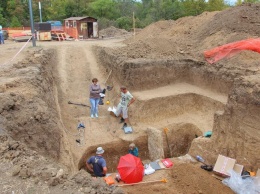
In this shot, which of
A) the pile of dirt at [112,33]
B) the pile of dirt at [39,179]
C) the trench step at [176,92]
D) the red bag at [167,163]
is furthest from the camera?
the pile of dirt at [112,33]

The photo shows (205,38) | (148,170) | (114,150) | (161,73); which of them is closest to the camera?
(148,170)

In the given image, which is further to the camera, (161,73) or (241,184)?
(161,73)

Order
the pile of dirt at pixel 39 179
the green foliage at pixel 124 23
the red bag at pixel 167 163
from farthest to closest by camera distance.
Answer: the green foliage at pixel 124 23 < the red bag at pixel 167 163 < the pile of dirt at pixel 39 179

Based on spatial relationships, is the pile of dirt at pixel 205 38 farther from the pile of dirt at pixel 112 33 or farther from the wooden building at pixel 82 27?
the pile of dirt at pixel 112 33

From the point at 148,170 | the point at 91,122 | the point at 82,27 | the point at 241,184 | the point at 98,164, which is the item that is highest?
the point at 82,27

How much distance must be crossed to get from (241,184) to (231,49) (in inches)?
269

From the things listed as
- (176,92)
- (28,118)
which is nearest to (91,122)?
(176,92)

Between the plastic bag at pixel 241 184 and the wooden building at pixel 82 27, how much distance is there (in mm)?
21573

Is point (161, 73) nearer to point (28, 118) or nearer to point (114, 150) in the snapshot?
point (114, 150)

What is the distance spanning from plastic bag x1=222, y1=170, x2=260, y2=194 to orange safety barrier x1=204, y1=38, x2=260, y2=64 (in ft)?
20.4

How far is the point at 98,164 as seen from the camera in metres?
7.62

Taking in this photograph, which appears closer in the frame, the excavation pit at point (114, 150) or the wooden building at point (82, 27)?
the excavation pit at point (114, 150)

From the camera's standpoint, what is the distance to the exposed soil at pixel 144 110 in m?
5.53

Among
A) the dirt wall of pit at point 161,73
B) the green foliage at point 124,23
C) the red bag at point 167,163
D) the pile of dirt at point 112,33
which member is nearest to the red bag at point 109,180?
the red bag at point 167,163
